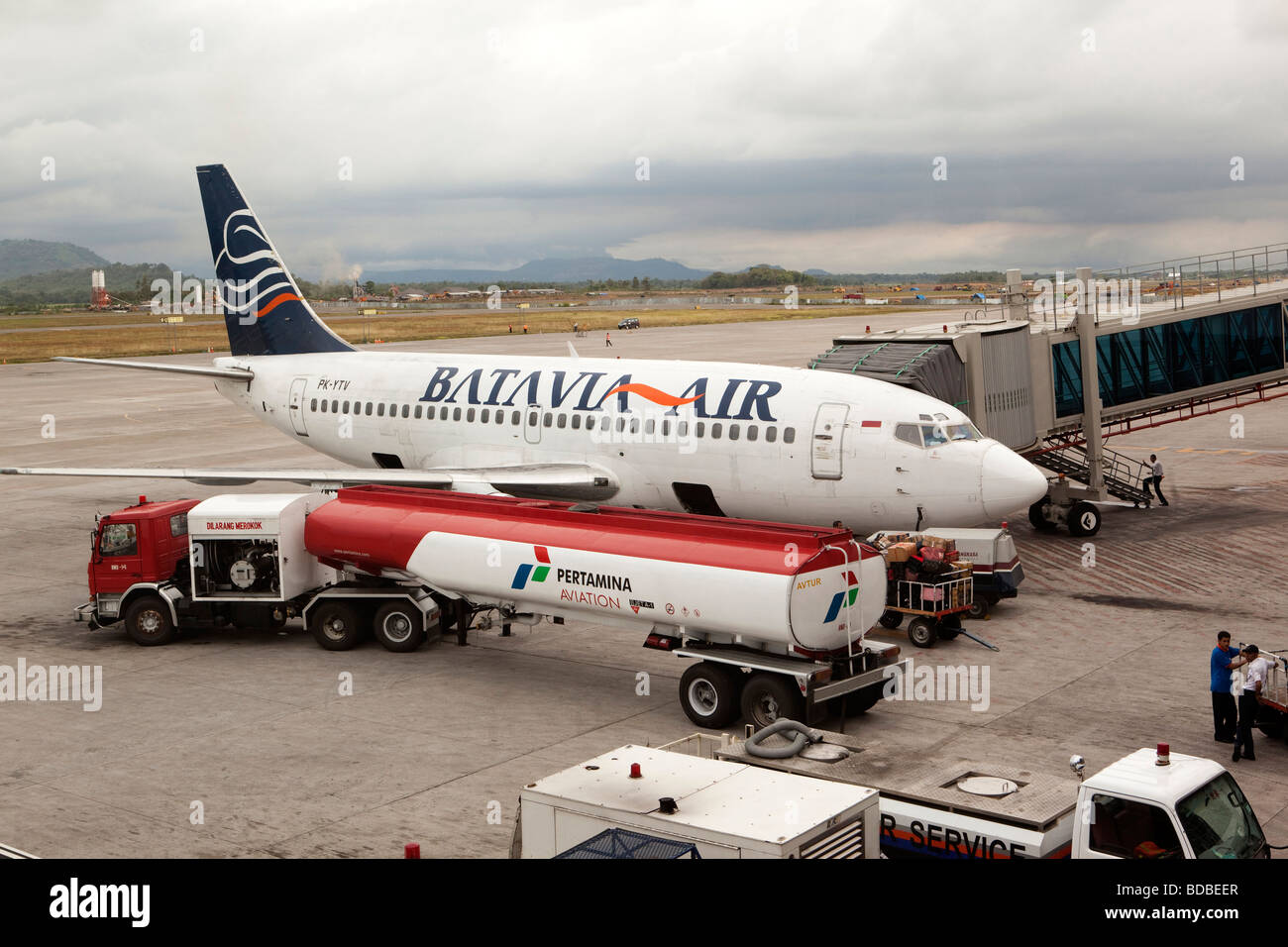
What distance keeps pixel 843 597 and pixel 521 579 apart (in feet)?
20.0

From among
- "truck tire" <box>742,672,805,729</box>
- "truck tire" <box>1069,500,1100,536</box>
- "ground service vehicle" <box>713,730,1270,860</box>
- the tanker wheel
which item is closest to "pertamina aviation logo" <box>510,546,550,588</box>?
"truck tire" <box>742,672,805,729</box>

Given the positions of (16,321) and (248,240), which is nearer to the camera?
(248,240)

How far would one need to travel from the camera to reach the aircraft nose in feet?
90.0

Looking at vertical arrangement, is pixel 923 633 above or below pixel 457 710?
above

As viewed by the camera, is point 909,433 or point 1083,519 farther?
point 1083,519

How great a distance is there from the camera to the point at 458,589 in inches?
979

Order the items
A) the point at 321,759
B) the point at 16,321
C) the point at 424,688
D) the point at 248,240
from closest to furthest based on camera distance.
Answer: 1. the point at 321,759
2. the point at 424,688
3. the point at 248,240
4. the point at 16,321

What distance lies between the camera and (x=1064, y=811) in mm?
13766

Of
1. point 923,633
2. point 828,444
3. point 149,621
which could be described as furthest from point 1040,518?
point 149,621

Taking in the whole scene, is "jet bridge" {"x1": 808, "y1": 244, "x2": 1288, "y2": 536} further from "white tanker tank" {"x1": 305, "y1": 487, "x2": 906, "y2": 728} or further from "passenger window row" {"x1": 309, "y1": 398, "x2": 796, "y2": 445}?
"white tanker tank" {"x1": 305, "y1": 487, "x2": 906, "y2": 728}

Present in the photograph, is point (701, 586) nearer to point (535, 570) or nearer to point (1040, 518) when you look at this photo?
point (535, 570)

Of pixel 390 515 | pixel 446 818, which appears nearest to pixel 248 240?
pixel 390 515

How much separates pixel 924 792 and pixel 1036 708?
8.54 metres
